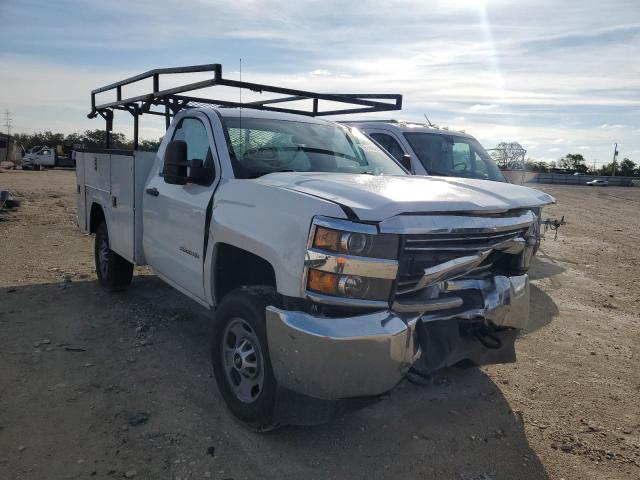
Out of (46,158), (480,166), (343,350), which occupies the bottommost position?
(46,158)

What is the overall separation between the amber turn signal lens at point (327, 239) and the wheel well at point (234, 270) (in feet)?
2.78

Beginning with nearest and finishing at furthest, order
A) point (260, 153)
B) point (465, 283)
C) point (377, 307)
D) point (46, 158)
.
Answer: point (377, 307) → point (465, 283) → point (260, 153) → point (46, 158)

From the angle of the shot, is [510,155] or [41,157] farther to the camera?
[41,157]

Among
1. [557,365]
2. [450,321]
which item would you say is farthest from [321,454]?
[557,365]

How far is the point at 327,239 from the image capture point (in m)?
2.64

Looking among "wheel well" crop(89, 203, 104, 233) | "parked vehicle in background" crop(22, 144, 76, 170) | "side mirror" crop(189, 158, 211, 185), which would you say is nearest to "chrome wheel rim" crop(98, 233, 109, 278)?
"wheel well" crop(89, 203, 104, 233)

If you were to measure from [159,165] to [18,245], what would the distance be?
17.4 feet

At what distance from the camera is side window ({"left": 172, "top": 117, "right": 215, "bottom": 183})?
397 centimetres

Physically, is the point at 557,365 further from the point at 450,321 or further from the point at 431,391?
the point at 450,321

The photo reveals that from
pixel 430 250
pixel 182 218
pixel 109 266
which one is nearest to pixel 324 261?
pixel 430 250

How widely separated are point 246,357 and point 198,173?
136 cm

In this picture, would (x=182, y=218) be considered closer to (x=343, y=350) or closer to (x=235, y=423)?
(x=235, y=423)

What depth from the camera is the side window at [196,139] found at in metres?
3.97

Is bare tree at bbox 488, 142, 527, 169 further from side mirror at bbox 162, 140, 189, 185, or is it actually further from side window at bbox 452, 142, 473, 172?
side mirror at bbox 162, 140, 189, 185
